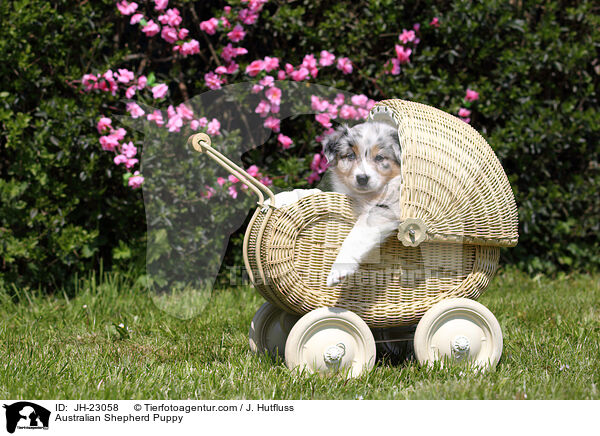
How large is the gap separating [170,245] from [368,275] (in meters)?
1.58

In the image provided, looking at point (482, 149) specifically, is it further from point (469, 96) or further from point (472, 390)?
point (469, 96)

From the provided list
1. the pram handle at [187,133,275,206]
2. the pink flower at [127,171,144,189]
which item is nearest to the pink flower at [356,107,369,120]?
the pram handle at [187,133,275,206]

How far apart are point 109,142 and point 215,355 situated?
167 cm

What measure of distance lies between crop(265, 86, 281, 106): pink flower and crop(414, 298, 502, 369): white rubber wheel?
1543mm

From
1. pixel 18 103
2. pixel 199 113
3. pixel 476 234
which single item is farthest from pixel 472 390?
pixel 18 103

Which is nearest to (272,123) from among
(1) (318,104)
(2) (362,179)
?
(1) (318,104)

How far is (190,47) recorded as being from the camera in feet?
13.4

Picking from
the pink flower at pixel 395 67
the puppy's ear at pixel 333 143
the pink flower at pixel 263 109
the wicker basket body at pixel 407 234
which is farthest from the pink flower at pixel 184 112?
the pink flower at pixel 395 67

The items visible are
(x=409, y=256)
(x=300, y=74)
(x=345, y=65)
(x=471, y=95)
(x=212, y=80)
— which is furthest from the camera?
(x=471, y=95)

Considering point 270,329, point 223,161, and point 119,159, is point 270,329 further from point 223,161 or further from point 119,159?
point 119,159

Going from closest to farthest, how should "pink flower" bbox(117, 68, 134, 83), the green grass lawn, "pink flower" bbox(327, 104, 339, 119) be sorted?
the green grass lawn, "pink flower" bbox(327, 104, 339, 119), "pink flower" bbox(117, 68, 134, 83)

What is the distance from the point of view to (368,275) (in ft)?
8.59

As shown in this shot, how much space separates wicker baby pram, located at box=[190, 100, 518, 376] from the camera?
2.56m

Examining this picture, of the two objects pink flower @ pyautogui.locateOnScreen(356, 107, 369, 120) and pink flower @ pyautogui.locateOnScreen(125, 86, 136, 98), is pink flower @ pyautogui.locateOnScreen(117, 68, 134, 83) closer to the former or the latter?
pink flower @ pyautogui.locateOnScreen(125, 86, 136, 98)
